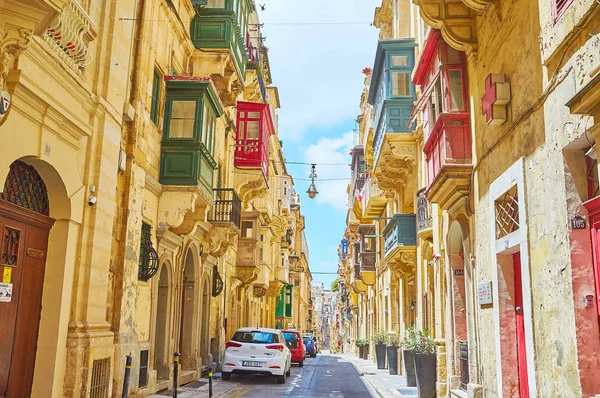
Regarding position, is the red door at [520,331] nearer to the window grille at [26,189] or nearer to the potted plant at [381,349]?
the window grille at [26,189]

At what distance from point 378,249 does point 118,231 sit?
860 inches

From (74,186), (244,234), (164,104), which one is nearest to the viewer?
(74,186)

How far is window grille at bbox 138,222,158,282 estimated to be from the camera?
1295 centimetres

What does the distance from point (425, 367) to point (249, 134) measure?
13.0 meters

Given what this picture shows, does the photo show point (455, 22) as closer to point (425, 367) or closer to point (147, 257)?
point (425, 367)

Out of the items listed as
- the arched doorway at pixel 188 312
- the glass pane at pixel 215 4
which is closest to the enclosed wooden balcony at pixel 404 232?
the arched doorway at pixel 188 312

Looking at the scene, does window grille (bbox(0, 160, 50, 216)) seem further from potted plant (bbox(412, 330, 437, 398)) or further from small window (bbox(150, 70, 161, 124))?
potted plant (bbox(412, 330, 437, 398))

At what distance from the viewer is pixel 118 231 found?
11.3 m

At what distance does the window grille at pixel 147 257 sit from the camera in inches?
510

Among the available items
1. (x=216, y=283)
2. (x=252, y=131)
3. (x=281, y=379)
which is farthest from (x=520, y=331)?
(x=252, y=131)

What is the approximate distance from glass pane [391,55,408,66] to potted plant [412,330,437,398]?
30.2 ft

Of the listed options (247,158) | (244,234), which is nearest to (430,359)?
(247,158)

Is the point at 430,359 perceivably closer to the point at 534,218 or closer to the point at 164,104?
the point at 534,218

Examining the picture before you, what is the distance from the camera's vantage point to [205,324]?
1920 centimetres
